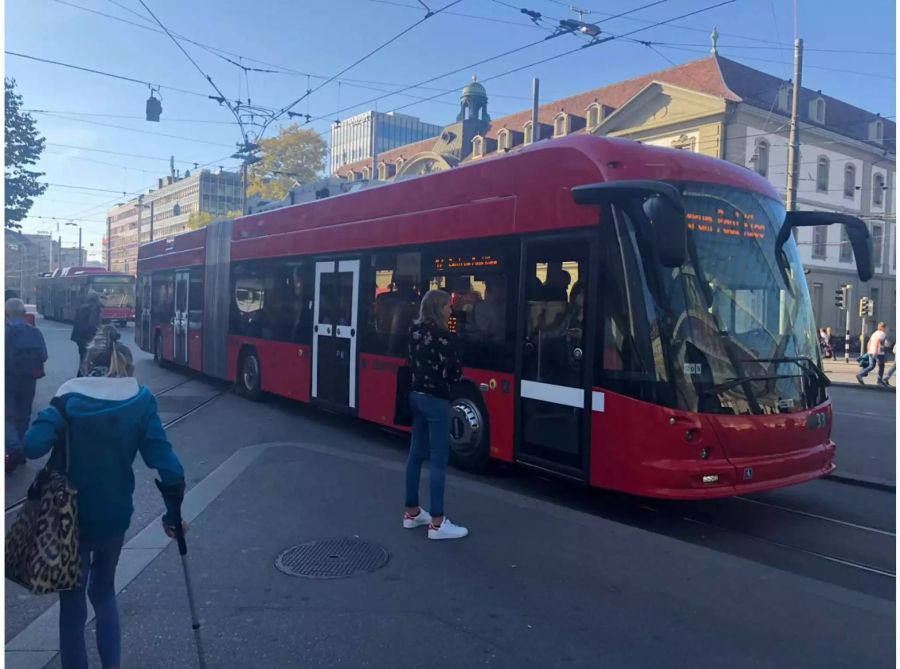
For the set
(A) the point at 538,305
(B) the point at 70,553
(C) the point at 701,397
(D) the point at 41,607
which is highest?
(A) the point at 538,305

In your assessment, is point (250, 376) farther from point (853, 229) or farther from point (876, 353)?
point (876, 353)

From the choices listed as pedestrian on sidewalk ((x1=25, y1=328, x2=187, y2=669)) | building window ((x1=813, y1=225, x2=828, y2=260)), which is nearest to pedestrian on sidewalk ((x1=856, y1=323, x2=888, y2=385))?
pedestrian on sidewalk ((x1=25, y1=328, x2=187, y2=669))

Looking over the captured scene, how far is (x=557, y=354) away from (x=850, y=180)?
147 feet

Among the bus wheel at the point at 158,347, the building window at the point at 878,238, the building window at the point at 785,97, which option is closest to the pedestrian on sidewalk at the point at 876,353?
the bus wheel at the point at 158,347

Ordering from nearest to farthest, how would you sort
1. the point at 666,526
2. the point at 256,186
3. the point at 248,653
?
the point at 248,653, the point at 666,526, the point at 256,186

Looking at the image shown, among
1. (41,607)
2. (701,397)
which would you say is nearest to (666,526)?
(701,397)

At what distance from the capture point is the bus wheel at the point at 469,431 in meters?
7.53

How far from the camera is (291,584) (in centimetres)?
469

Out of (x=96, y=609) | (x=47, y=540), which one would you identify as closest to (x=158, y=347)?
(x=96, y=609)

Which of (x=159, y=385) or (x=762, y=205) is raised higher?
(x=762, y=205)

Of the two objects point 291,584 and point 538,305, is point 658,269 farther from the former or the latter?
point 291,584

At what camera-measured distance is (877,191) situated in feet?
152

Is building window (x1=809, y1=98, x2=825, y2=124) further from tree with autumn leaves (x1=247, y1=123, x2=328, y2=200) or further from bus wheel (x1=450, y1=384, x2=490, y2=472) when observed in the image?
bus wheel (x1=450, y1=384, x2=490, y2=472)

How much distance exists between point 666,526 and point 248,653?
3.75 m
